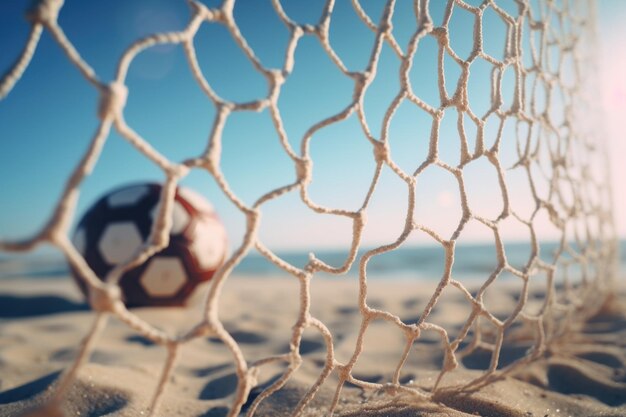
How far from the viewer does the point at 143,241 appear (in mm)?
1913

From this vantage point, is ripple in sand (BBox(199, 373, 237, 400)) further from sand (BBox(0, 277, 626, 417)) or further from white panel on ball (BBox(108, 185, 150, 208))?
white panel on ball (BBox(108, 185, 150, 208))

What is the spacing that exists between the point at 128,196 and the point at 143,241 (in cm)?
27

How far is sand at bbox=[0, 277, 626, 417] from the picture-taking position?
4.65ft

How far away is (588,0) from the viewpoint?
2848mm

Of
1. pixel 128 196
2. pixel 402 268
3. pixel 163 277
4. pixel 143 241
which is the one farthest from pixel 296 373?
pixel 402 268

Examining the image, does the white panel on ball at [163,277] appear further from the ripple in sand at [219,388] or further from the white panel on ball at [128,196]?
the ripple in sand at [219,388]

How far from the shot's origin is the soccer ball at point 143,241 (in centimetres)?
191

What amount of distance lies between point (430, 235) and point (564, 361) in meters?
1.08

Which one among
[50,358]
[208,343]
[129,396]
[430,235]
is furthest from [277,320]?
[430,235]

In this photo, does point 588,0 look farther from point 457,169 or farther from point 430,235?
point 430,235

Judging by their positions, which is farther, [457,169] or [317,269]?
[457,169]

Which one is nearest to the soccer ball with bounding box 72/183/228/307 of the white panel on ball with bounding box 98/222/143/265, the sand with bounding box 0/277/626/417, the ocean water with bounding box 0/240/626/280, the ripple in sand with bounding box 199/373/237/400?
the white panel on ball with bounding box 98/222/143/265

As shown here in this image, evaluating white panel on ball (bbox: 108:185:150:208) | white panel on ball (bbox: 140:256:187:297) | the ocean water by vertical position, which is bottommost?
the ocean water

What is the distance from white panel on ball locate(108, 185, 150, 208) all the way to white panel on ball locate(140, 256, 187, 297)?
0.31 m
